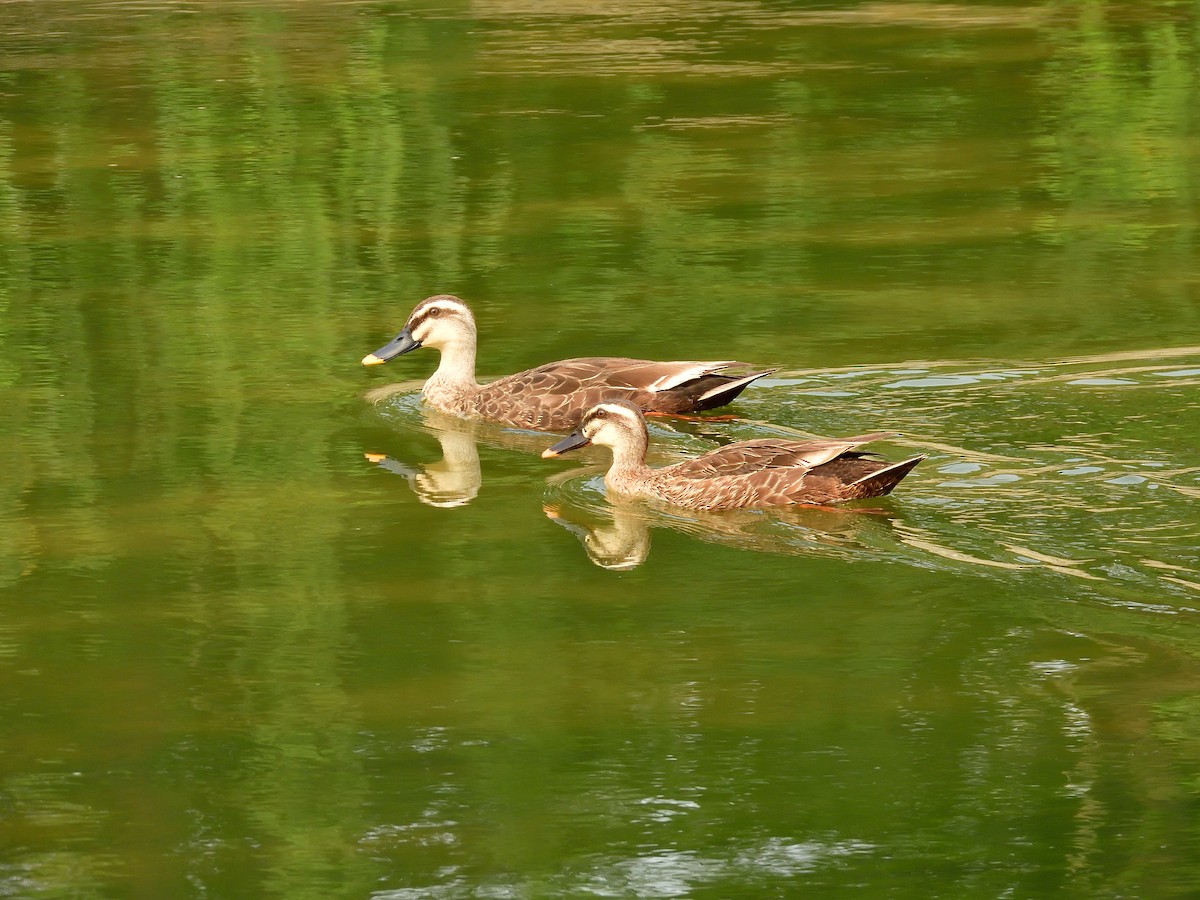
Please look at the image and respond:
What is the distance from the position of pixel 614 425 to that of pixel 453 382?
170 centimetres

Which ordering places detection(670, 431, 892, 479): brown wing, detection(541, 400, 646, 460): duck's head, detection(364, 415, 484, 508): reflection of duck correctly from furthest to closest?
detection(541, 400, 646, 460): duck's head → detection(364, 415, 484, 508): reflection of duck → detection(670, 431, 892, 479): brown wing

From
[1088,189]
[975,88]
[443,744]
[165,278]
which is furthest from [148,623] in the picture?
[975,88]

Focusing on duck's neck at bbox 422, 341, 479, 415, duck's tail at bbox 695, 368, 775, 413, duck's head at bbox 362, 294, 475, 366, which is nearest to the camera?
duck's tail at bbox 695, 368, 775, 413

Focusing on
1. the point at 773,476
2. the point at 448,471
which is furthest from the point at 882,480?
the point at 448,471

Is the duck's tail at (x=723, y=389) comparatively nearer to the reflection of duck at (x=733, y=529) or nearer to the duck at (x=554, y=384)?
the duck at (x=554, y=384)

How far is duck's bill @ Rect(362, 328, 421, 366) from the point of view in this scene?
39.7 ft

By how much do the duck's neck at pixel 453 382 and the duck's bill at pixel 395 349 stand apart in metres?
0.26

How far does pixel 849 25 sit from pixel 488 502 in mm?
14793

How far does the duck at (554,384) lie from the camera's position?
11133mm

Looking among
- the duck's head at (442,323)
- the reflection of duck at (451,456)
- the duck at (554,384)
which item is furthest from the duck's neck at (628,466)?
the duck's head at (442,323)

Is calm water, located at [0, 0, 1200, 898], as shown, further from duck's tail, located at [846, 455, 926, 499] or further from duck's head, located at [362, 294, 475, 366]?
duck's head, located at [362, 294, 475, 366]

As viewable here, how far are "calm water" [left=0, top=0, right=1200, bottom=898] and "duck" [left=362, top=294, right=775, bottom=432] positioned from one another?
5.7 inches

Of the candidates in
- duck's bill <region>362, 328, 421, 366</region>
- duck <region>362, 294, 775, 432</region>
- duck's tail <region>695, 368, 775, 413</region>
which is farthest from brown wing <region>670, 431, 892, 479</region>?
duck's bill <region>362, 328, 421, 366</region>

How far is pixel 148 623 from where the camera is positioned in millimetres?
8438
